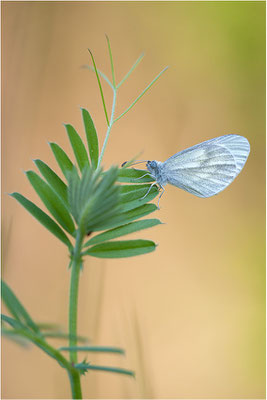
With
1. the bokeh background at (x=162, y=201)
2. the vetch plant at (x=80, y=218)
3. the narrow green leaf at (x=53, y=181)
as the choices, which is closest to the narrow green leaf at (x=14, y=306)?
the vetch plant at (x=80, y=218)

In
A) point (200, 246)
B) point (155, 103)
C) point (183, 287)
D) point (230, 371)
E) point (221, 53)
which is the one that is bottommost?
point (230, 371)

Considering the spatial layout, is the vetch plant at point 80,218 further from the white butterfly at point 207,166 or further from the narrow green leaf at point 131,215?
the white butterfly at point 207,166

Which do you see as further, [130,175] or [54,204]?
[130,175]

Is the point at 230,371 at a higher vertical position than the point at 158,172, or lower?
lower

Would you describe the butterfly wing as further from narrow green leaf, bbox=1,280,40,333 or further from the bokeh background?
narrow green leaf, bbox=1,280,40,333

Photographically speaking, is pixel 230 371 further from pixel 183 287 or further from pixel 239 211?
pixel 239 211

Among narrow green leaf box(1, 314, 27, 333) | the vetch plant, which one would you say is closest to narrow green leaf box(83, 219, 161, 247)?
the vetch plant

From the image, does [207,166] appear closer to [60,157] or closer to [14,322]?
[60,157]

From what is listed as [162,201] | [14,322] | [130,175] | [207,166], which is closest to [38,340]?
[14,322]

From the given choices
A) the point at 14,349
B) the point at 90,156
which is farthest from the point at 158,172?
the point at 14,349
